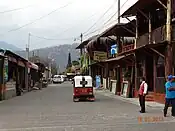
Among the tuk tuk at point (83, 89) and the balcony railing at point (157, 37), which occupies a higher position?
the balcony railing at point (157, 37)

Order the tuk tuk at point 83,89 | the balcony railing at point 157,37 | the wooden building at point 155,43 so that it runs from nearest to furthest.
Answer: the wooden building at point 155,43 < the balcony railing at point 157,37 < the tuk tuk at point 83,89

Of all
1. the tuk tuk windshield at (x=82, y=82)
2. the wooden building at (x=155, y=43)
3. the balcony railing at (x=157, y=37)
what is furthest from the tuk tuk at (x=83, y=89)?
the balcony railing at (x=157, y=37)

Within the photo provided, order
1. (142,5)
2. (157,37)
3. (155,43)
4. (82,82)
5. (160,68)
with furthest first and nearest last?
(142,5) → (82,82) → (157,37) → (160,68) → (155,43)

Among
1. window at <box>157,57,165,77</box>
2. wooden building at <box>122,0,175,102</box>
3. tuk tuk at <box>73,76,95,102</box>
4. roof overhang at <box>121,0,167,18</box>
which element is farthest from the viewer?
roof overhang at <box>121,0,167,18</box>

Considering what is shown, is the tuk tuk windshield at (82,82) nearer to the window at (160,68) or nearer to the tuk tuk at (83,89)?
the tuk tuk at (83,89)

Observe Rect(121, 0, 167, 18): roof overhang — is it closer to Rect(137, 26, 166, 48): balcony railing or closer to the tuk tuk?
Rect(137, 26, 166, 48): balcony railing

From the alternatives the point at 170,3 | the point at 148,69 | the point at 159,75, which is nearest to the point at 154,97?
the point at 159,75

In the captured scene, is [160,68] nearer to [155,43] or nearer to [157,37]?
[157,37]

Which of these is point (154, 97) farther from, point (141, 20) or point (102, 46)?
point (102, 46)

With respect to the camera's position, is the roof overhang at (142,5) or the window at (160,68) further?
the roof overhang at (142,5)

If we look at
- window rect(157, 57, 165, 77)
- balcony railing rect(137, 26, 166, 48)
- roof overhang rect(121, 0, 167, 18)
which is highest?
roof overhang rect(121, 0, 167, 18)

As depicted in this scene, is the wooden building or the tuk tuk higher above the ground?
the wooden building

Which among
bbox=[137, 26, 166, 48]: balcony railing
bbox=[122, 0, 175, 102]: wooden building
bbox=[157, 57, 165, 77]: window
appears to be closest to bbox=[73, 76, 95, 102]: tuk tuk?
bbox=[122, 0, 175, 102]: wooden building

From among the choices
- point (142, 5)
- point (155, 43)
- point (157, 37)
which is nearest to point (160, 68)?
point (157, 37)
